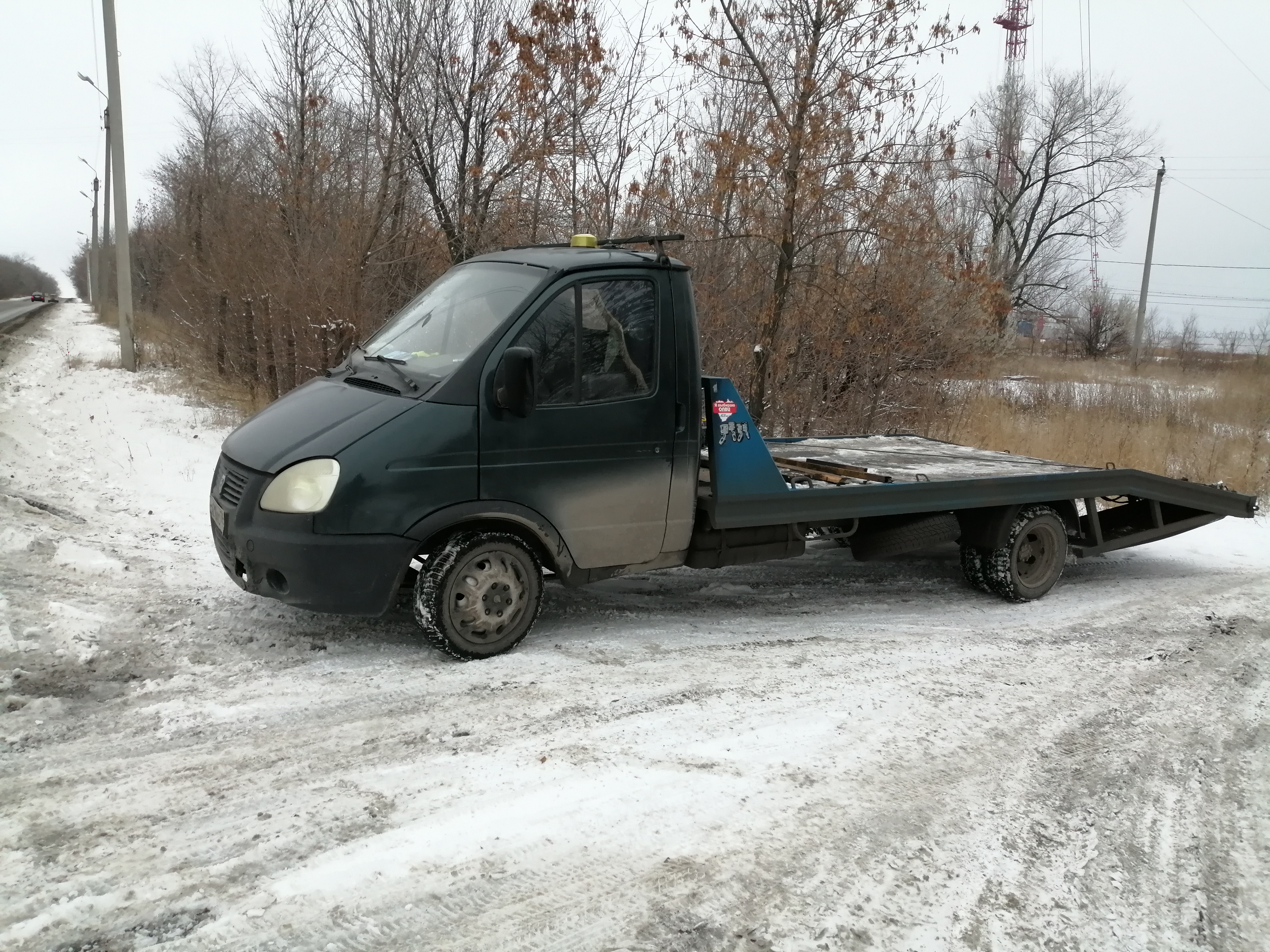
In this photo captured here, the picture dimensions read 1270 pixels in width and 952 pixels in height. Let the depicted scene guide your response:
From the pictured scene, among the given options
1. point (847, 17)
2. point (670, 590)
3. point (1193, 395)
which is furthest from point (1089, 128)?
point (670, 590)

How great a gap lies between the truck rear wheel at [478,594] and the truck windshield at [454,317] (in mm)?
915

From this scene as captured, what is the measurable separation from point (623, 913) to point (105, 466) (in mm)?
8220

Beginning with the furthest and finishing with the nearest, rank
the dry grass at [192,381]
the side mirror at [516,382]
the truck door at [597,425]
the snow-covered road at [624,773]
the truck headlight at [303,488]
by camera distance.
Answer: the dry grass at [192,381] < the truck door at [597,425] < the side mirror at [516,382] < the truck headlight at [303,488] < the snow-covered road at [624,773]

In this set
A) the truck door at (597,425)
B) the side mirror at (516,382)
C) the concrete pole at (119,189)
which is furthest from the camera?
the concrete pole at (119,189)

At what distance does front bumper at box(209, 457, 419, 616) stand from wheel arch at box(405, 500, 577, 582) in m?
0.14

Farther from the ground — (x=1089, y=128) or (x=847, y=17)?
(x=1089, y=128)

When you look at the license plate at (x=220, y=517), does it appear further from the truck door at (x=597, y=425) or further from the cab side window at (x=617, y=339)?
the cab side window at (x=617, y=339)

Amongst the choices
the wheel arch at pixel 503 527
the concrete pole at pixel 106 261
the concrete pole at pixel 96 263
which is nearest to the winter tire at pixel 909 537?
the wheel arch at pixel 503 527

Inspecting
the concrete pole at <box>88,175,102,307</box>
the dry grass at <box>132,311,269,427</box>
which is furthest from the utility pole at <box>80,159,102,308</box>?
the dry grass at <box>132,311,269,427</box>

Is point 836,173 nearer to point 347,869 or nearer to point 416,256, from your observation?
point 416,256

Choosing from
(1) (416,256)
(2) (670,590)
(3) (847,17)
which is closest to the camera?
(2) (670,590)

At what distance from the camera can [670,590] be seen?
21.4ft

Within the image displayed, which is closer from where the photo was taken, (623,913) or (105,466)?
(623,913)

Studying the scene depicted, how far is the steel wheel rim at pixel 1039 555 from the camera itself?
6.92 metres
